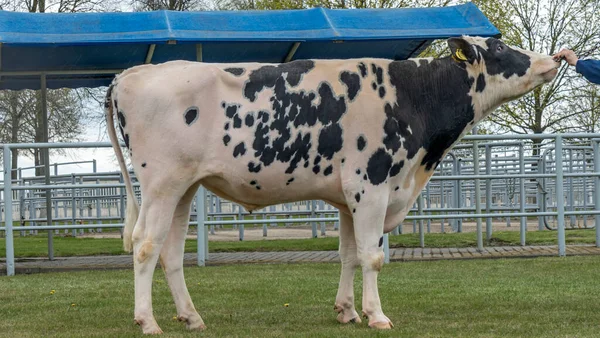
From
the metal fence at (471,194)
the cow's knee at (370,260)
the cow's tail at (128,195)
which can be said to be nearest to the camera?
the cow's knee at (370,260)

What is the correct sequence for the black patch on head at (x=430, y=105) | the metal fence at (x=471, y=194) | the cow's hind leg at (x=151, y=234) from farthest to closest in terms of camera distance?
the metal fence at (x=471, y=194) → the black patch on head at (x=430, y=105) → the cow's hind leg at (x=151, y=234)

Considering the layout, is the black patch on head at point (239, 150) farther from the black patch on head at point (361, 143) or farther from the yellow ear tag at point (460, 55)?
the yellow ear tag at point (460, 55)

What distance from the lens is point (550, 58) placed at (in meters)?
6.82

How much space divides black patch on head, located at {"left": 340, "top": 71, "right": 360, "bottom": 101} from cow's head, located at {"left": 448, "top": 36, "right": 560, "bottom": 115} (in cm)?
78

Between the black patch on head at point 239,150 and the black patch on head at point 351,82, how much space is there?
2.82ft

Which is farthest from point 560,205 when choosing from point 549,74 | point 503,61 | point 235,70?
point 235,70

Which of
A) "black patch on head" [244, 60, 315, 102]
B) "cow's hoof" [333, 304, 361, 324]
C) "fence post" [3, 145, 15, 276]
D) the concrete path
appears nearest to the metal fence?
"fence post" [3, 145, 15, 276]

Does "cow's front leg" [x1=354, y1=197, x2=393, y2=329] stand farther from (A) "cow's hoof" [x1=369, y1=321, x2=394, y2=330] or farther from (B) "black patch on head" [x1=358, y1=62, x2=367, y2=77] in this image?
(B) "black patch on head" [x1=358, y1=62, x2=367, y2=77]

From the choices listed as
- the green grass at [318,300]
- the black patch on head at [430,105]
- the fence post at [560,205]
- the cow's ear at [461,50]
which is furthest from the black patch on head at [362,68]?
the fence post at [560,205]

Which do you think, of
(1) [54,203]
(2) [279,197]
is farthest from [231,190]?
(1) [54,203]

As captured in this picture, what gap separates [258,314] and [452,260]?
5059 mm

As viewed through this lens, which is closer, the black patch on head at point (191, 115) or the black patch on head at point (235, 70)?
the black patch on head at point (191, 115)

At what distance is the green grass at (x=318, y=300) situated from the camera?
6.19 meters

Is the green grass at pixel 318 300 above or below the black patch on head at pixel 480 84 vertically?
below
